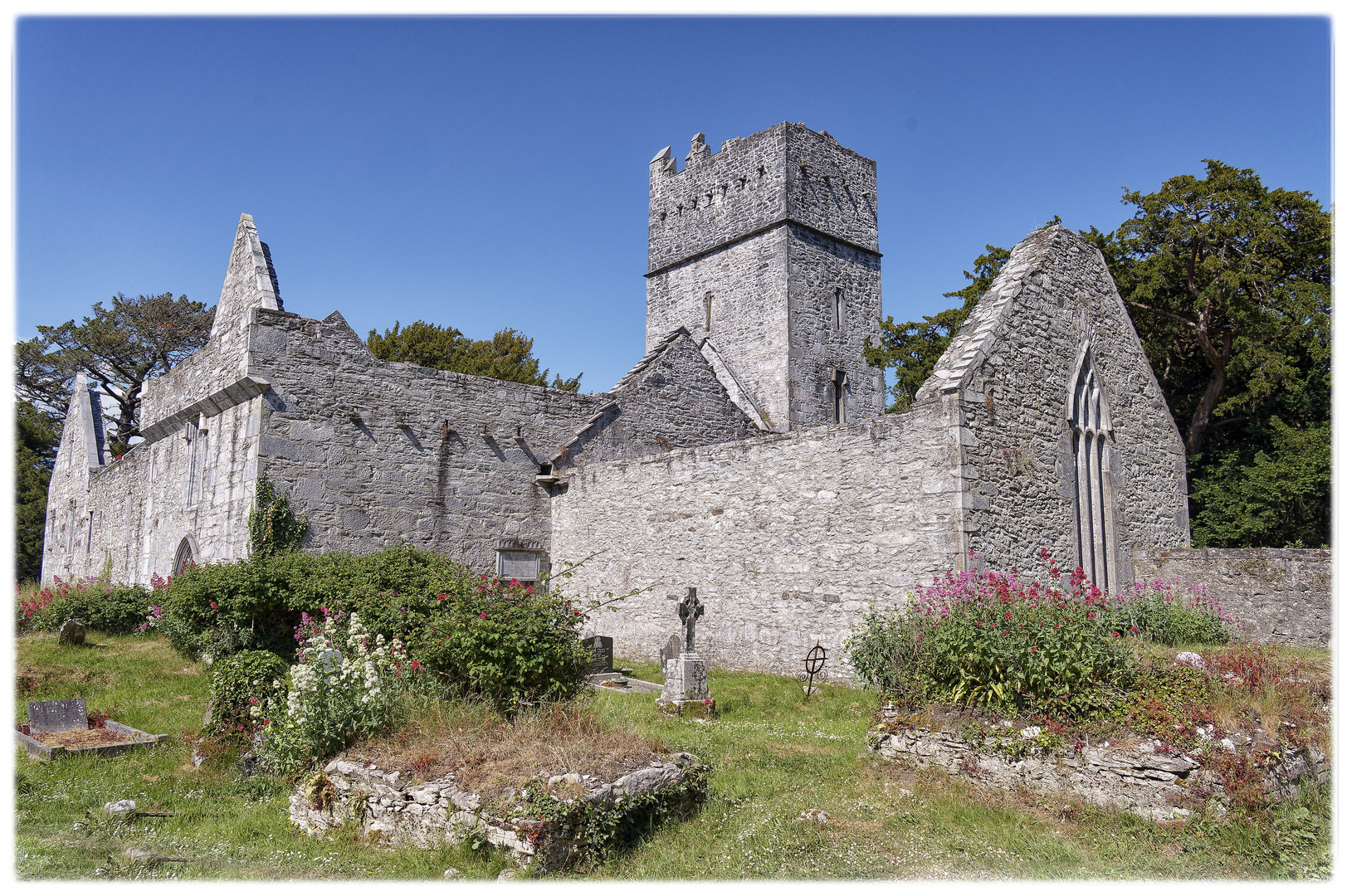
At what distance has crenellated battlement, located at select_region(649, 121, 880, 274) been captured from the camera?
2447cm

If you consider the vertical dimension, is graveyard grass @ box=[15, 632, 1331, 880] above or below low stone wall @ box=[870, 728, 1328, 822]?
below

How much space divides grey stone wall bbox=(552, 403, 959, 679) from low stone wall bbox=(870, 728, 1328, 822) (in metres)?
3.67

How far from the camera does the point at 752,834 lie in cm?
571

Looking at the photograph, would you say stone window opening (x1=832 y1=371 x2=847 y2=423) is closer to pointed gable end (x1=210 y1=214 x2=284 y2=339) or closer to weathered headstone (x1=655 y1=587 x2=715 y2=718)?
pointed gable end (x1=210 y1=214 x2=284 y2=339)

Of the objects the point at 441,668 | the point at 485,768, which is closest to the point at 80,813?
the point at 441,668

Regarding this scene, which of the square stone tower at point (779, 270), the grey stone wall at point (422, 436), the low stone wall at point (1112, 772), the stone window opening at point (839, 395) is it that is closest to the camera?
the low stone wall at point (1112, 772)

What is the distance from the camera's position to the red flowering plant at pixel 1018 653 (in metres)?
6.53

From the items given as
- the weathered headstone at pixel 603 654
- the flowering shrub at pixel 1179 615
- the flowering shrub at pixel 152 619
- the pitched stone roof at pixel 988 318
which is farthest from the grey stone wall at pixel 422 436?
the flowering shrub at pixel 1179 615

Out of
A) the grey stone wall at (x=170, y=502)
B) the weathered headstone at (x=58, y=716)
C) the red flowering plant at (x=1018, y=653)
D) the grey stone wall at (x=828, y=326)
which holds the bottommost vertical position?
the weathered headstone at (x=58, y=716)

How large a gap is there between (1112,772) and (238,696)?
23.5 feet

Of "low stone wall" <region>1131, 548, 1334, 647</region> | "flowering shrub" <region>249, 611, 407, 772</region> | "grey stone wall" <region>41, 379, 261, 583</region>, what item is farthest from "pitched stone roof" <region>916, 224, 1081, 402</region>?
"grey stone wall" <region>41, 379, 261, 583</region>

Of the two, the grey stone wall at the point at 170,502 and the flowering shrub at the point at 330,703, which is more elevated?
the grey stone wall at the point at 170,502

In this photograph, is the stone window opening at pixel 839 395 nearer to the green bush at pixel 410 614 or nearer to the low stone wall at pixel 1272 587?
the low stone wall at pixel 1272 587

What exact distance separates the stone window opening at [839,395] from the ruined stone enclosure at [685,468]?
6.28 metres
